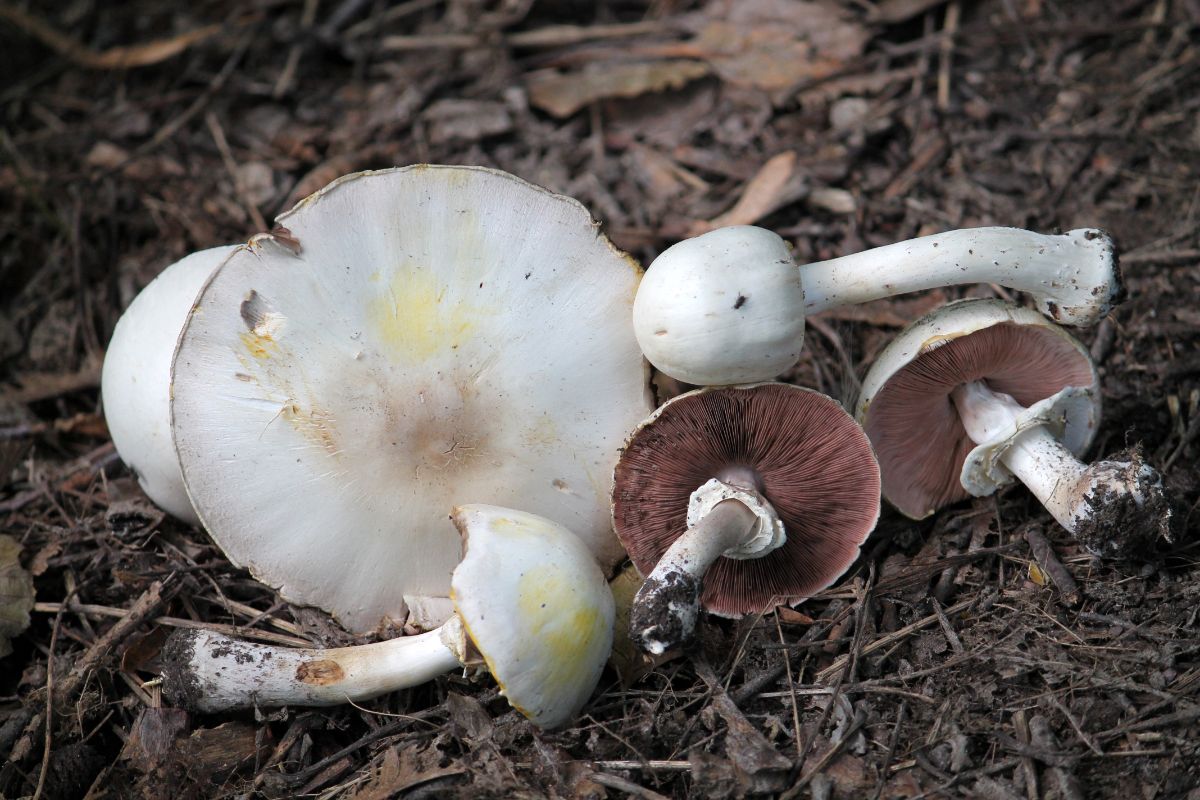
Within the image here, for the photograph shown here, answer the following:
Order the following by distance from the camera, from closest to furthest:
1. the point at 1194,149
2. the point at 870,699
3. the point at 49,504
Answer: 1. the point at 870,699
2. the point at 49,504
3. the point at 1194,149

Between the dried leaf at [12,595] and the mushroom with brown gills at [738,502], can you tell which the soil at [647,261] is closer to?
the dried leaf at [12,595]

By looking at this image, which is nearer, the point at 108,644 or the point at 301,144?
the point at 108,644

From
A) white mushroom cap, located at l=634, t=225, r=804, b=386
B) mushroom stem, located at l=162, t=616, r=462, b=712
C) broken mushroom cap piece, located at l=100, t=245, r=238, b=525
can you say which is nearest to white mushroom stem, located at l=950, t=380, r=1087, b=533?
white mushroom cap, located at l=634, t=225, r=804, b=386

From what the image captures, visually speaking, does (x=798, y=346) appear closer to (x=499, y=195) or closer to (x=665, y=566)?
(x=665, y=566)

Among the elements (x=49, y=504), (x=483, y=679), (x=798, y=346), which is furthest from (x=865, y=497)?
(x=49, y=504)

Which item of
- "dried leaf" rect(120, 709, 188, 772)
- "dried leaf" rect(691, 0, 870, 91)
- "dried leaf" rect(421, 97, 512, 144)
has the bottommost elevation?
"dried leaf" rect(120, 709, 188, 772)

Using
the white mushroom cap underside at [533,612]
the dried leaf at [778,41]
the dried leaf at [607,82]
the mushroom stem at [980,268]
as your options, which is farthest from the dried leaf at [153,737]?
the dried leaf at [778,41]

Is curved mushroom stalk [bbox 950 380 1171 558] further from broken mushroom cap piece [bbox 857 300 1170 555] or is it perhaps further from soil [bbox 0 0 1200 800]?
soil [bbox 0 0 1200 800]
